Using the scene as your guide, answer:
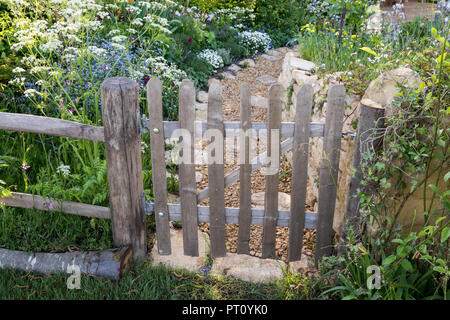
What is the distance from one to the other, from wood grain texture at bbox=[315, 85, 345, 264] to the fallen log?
1.37m

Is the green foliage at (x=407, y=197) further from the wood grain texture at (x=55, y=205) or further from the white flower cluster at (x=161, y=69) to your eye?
the white flower cluster at (x=161, y=69)

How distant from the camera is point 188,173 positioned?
2.91 meters

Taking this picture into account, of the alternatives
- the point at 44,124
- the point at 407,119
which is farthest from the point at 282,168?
the point at 44,124

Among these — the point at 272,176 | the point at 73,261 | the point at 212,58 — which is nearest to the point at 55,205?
the point at 73,261

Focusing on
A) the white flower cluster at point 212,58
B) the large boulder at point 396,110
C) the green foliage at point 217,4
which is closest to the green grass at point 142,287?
the large boulder at point 396,110

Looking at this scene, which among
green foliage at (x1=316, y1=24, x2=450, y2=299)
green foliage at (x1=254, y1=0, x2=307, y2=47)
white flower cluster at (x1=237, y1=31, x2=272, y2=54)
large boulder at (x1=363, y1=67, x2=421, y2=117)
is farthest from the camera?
green foliage at (x1=254, y1=0, x2=307, y2=47)

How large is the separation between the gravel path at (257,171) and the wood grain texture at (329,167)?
0.38 metres

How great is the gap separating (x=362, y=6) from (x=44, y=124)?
161 inches

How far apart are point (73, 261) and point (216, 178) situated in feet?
3.73

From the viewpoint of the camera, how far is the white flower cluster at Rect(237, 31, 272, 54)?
7516mm

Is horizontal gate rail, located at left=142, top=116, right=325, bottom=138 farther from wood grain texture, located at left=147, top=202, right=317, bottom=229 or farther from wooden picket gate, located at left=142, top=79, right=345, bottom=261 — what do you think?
wood grain texture, located at left=147, top=202, right=317, bottom=229

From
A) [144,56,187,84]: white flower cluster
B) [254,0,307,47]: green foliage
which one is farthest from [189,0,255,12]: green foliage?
[144,56,187,84]: white flower cluster

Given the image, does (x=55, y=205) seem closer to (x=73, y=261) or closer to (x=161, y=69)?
(x=73, y=261)

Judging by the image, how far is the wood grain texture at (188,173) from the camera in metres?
2.70
